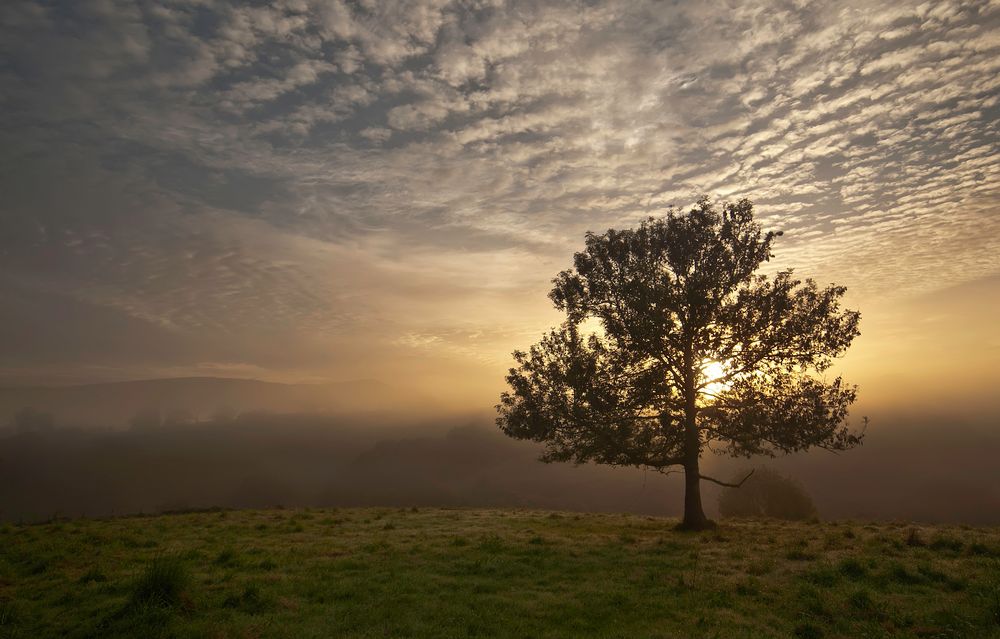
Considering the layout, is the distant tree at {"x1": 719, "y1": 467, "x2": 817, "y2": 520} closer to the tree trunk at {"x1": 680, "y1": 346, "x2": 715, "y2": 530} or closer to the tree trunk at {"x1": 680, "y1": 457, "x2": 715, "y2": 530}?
the tree trunk at {"x1": 680, "y1": 457, "x2": 715, "y2": 530}

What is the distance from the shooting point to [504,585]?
14969mm

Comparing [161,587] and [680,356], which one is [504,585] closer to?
[161,587]

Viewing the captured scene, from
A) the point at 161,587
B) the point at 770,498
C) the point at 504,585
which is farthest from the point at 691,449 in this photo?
the point at 770,498

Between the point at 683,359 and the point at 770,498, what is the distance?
154ft

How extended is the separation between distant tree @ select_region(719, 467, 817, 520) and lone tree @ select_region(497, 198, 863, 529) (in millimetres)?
41001

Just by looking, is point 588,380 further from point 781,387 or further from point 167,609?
point 167,609

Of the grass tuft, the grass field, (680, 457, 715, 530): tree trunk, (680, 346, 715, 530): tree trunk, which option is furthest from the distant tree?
the grass tuft

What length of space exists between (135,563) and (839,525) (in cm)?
3365

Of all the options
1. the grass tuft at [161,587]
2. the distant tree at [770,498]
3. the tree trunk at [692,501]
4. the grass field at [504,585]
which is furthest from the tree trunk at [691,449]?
the distant tree at [770,498]

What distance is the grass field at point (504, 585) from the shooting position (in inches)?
447

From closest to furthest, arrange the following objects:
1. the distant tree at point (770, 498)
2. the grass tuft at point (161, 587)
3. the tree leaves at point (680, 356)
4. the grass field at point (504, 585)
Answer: the grass field at point (504, 585) → the grass tuft at point (161, 587) → the tree leaves at point (680, 356) → the distant tree at point (770, 498)

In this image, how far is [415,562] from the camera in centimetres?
1789

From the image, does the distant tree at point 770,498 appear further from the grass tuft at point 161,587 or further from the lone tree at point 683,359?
the grass tuft at point 161,587

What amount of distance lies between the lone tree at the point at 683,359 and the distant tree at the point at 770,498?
41.0 m
